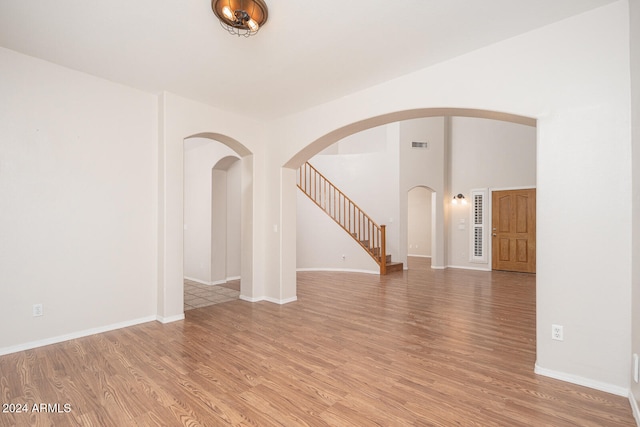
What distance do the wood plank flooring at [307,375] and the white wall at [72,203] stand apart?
39cm

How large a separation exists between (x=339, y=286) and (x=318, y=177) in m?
3.80

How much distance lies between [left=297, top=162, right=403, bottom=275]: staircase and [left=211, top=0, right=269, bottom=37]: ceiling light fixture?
19.5 ft

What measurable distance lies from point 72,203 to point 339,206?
628 centimetres

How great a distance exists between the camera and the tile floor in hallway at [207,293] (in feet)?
16.4

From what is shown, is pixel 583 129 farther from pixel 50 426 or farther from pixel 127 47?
pixel 50 426

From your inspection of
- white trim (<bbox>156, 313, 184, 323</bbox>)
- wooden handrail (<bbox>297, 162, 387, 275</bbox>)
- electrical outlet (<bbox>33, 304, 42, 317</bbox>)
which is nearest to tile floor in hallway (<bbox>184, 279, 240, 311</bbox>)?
white trim (<bbox>156, 313, 184, 323</bbox>)

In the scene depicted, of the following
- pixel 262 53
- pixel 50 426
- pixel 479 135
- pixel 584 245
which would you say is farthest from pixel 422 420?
pixel 479 135

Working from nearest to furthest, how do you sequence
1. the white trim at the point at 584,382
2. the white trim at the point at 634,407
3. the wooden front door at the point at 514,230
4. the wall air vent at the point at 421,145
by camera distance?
the white trim at the point at 634,407
the white trim at the point at 584,382
the wooden front door at the point at 514,230
the wall air vent at the point at 421,145

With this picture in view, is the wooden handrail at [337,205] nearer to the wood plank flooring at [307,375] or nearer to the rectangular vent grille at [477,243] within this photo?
the rectangular vent grille at [477,243]

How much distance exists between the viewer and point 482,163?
28.1ft

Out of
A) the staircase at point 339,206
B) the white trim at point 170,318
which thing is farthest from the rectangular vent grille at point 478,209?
the white trim at point 170,318

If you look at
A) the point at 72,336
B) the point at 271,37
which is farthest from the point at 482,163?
the point at 72,336

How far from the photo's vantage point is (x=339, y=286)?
6289mm

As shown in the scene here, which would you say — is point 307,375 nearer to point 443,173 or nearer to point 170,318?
point 170,318
